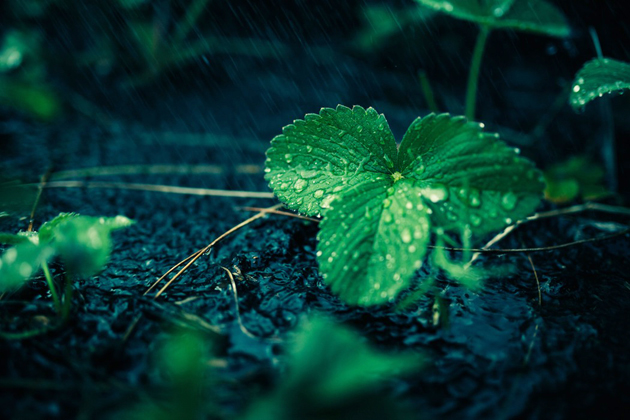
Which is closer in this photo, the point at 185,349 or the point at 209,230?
the point at 185,349

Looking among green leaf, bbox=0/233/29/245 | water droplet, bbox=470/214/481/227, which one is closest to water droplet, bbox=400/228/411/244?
water droplet, bbox=470/214/481/227

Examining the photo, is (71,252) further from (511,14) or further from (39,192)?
(511,14)

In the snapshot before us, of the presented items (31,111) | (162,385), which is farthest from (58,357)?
(31,111)

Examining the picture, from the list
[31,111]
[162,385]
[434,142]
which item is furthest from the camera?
[31,111]

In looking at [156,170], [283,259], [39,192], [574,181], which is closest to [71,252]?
[283,259]

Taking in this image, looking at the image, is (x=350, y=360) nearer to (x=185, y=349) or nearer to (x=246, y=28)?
(x=185, y=349)
